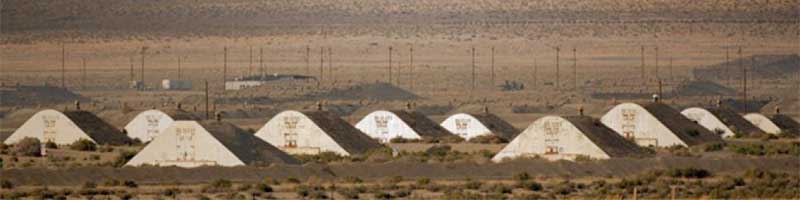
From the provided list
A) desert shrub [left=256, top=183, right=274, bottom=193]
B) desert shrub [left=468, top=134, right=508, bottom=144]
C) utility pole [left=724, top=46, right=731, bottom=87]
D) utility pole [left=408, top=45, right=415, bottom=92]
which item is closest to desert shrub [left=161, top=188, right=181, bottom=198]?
desert shrub [left=256, top=183, right=274, bottom=193]

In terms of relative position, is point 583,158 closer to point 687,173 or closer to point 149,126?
point 687,173

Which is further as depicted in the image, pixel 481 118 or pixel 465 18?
pixel 465 18

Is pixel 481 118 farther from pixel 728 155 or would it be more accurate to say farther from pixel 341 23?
pixel 341 23

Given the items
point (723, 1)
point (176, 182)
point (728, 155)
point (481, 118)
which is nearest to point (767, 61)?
point (723, 1)

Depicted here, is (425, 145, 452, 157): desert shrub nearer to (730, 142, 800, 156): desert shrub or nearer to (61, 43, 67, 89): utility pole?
(730, 142, 800, 156): desert shrub

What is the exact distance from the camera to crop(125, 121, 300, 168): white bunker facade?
4016cm

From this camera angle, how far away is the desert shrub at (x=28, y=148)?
154 ft

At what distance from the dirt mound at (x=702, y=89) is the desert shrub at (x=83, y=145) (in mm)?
48339

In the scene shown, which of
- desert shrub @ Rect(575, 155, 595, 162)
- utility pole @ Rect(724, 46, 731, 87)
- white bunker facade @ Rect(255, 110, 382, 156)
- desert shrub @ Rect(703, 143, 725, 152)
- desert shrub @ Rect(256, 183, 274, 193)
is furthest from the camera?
utility pole @ Rect(724, 46, 731, 87)

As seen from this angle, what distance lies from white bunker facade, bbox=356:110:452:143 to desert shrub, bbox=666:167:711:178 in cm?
1528

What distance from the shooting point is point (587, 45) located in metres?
134

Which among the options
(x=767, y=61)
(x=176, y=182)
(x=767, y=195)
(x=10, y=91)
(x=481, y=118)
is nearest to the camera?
(x=767, y=195)

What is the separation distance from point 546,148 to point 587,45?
300ft

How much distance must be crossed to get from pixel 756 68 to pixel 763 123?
5354cm
